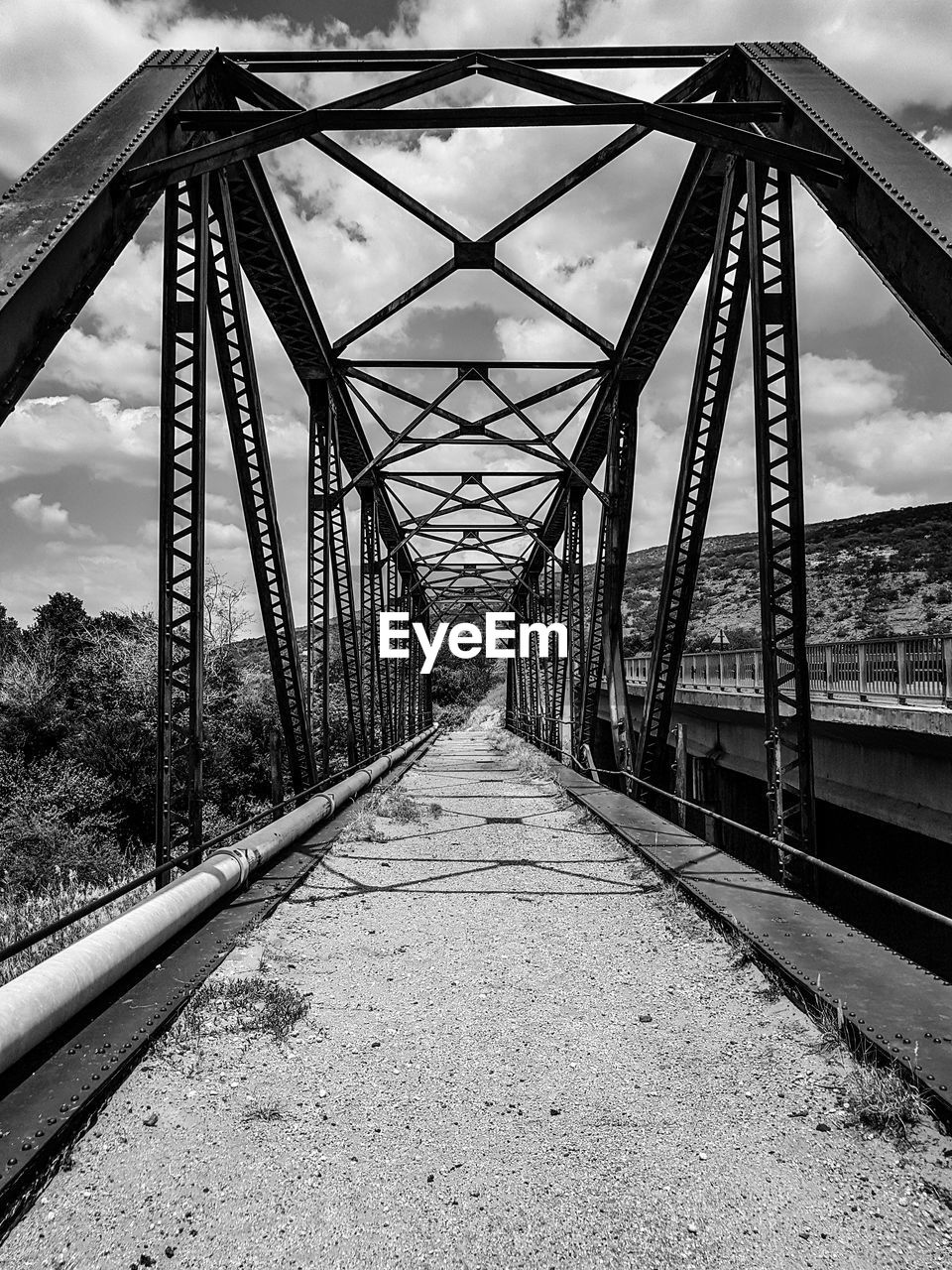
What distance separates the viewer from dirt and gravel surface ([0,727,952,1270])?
9.11ft

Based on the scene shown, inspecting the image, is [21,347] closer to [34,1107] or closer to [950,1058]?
[34,1107]

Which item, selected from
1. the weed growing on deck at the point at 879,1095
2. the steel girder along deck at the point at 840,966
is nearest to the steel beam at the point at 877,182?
the steel girder along deck at the point at 840,966

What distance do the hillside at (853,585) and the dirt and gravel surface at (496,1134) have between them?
124 ft

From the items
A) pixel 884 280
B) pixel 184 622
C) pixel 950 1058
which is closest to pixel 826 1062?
pixel 950 1058

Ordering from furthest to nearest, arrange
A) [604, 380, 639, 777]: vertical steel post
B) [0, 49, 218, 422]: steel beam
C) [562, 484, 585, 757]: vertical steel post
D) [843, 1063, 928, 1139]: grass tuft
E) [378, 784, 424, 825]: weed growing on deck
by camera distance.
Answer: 1. [562, 484, 585, 757]: vertical steel post
2. [604, 380, 639, 777]: vertical steel post
3. [378, 784, 424, 825]: weed growing on deck
4. [0, 49, 218, 422]: steel beam
5. [843, 1063, 928, 1139]: grass tuft

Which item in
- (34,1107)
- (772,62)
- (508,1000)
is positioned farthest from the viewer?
(772,62)

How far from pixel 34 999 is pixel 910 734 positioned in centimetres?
979

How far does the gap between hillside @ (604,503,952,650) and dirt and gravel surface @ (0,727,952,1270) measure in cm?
3765

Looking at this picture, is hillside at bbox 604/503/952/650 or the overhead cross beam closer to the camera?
the overhead cross beam

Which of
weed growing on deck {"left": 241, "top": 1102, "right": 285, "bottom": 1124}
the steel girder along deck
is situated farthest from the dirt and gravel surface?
the steel girder along deck

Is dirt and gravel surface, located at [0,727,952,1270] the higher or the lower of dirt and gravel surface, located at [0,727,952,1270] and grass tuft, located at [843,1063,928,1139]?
the lower

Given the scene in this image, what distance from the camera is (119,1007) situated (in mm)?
4512

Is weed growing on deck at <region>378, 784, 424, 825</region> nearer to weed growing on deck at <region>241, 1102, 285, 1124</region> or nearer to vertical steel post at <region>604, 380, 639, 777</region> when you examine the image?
vertical steel post at <region>604, 380, 639, 777</region>

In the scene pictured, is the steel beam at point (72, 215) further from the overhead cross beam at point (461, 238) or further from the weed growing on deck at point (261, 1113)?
the weed growing on deck at point (261, 1113)
